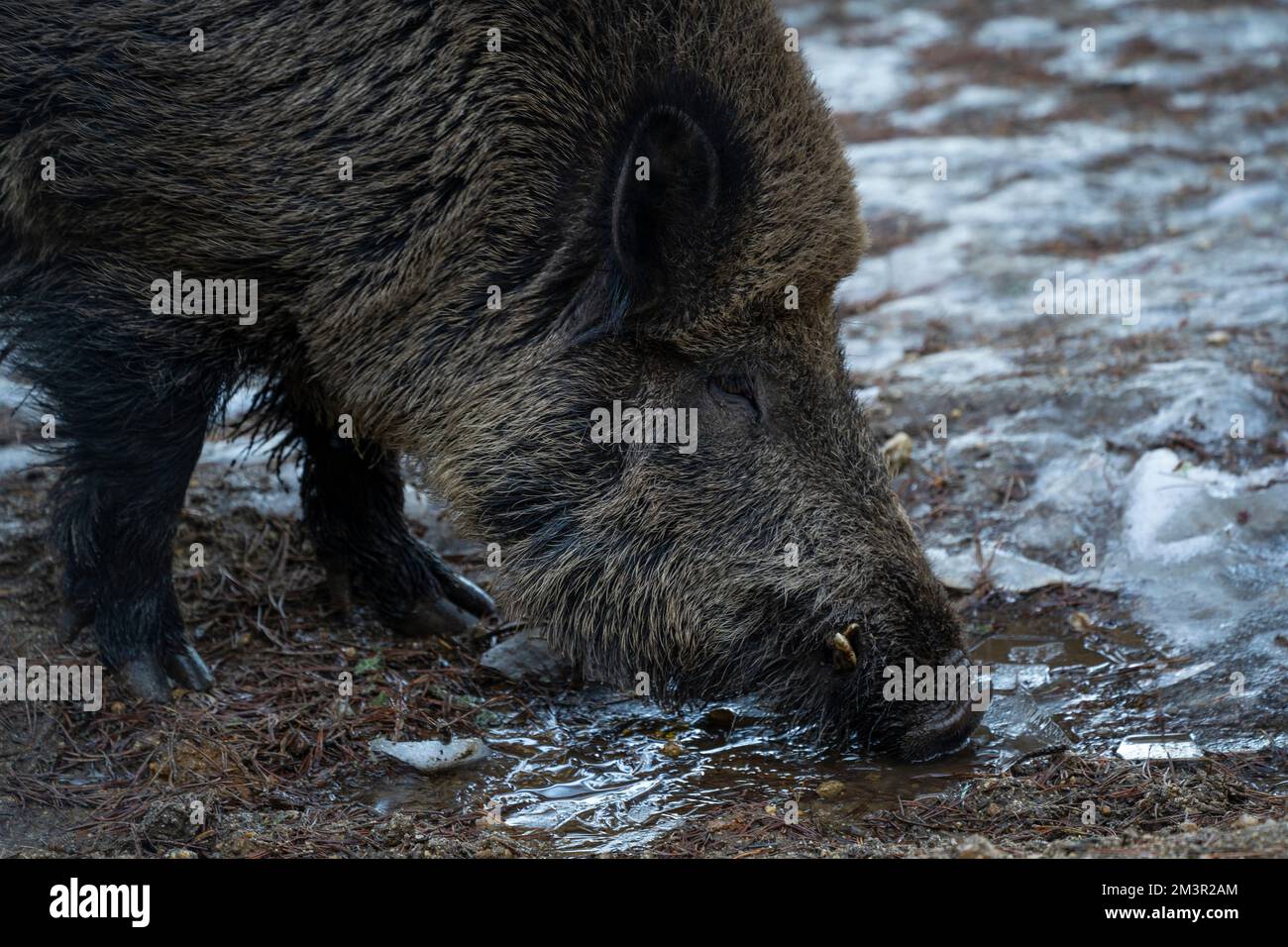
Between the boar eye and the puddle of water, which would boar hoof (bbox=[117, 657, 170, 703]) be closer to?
the puddle of water

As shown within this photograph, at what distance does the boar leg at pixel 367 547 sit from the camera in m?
5.73

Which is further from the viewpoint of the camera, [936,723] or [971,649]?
[971,649]

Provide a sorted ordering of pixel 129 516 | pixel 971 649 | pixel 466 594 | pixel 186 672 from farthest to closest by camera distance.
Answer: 1. pixel 466 594
2. pixel 971 649
3. pixel 186 672
4. pixel 129 516

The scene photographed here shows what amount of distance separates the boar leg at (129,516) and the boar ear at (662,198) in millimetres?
1542

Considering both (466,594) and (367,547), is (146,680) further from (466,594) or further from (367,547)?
(466,594)

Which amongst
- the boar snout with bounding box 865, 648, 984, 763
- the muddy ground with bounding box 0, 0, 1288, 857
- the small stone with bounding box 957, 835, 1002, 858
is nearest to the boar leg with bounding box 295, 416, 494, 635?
the muddy ground with bounding box 0, 0, 1288, 857

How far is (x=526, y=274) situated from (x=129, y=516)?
5.17ft

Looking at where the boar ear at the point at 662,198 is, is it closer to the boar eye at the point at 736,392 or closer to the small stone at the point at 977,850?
the boar eye at the point at 736,392

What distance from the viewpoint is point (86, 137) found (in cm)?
452

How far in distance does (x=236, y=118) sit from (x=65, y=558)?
63.6 inches

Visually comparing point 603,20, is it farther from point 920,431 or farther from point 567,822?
point 920,431

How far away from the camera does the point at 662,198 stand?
4.45 metres

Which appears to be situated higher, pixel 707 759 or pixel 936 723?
pixel 936 723

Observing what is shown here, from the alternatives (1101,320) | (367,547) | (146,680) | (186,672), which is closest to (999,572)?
(367,547)
